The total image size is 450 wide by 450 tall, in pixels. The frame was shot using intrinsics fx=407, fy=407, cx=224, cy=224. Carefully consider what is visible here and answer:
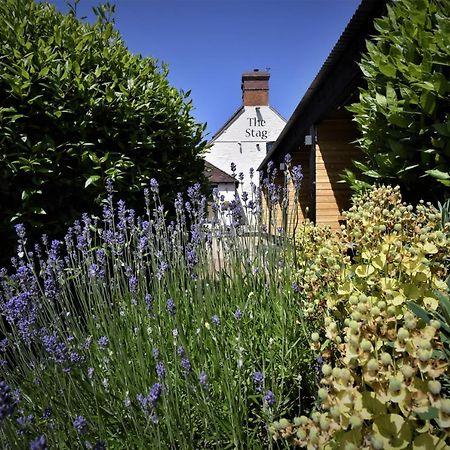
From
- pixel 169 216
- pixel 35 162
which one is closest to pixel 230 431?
pixel 35 162

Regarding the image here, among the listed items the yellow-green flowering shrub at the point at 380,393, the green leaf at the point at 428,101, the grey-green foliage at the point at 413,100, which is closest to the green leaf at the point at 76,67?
the grey-green foliage at the point at 413,100

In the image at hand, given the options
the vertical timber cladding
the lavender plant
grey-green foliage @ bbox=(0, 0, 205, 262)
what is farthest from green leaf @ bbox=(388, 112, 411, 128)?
the vertical timber cladding

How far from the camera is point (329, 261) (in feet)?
4.87

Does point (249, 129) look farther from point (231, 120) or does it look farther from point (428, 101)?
point (428, 101)

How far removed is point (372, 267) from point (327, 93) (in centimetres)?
471

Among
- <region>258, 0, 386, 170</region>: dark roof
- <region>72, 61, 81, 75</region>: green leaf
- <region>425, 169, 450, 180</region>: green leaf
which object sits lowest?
<region>425, 169, 450, 180</region>: green leaf

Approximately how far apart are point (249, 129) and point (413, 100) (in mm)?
21327

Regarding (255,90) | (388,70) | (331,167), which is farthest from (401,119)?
(255,90)

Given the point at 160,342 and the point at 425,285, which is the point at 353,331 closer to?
the point at 425,285

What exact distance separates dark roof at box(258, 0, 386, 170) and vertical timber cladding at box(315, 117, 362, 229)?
374 mm

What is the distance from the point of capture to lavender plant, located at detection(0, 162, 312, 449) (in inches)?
53.1

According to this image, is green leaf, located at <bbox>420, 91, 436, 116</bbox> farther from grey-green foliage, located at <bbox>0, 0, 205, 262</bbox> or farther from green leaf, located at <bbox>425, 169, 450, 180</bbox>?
grey-green foliage, located at <bbox>0, 0, 205, 262</bbox>

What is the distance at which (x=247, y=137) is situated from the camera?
2309 centimetres

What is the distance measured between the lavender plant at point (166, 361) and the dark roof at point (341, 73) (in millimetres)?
2409
